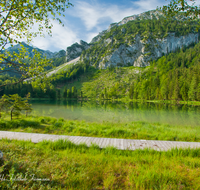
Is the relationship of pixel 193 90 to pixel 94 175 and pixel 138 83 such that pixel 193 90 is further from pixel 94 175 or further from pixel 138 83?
pixel 94 175

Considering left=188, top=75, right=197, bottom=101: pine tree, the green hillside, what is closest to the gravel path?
the green hillside

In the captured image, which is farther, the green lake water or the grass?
the green lake water

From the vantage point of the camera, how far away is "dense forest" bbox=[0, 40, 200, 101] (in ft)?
240

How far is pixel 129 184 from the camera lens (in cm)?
297

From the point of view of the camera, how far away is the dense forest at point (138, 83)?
2874 inches

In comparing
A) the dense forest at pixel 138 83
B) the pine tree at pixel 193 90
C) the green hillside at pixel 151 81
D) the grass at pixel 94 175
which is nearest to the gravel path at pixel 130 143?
the grass at pixel 94 175

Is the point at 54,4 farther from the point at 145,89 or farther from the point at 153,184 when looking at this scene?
the point at 145,89

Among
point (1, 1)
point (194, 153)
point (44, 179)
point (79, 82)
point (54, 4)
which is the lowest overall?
point (194, 153)

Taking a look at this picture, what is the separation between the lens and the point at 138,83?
12812 cm

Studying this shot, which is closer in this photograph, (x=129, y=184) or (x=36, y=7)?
(x=129, y=184)

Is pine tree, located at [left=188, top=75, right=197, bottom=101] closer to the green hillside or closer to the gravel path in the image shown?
the green hillside

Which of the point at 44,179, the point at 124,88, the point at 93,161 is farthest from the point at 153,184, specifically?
the point at 124,88

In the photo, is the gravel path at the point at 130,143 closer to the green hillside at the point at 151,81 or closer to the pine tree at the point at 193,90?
the green hillside at the point at 151,81

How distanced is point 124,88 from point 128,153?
140 metres
